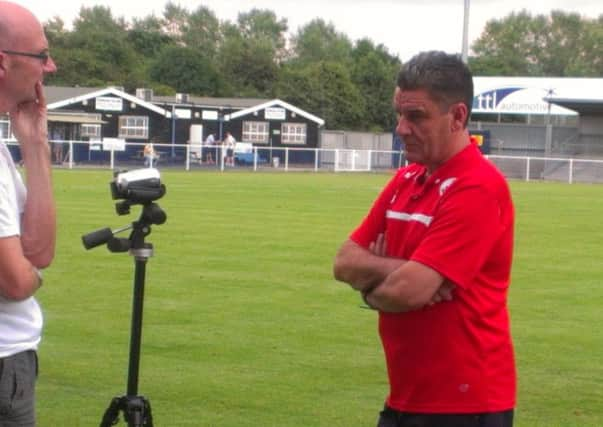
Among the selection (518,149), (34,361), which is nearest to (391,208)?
(34,361)

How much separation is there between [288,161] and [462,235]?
5533cm

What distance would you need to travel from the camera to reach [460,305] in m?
4.39

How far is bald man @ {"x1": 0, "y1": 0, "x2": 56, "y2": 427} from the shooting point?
163 inches

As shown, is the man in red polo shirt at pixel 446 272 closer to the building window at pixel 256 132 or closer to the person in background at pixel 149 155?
the person in background at pixel 149 155

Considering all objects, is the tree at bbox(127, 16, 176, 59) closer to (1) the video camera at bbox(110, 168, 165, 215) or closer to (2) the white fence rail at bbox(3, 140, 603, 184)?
(2) the white fence rail at bbox(3, 140, 603, 184)

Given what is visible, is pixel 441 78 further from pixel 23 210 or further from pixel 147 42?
pixel 147 42

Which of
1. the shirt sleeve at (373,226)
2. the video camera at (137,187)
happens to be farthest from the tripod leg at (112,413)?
the shirt sleeve at (373,226)

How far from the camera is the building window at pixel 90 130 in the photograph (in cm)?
6744

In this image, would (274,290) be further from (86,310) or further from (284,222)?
(284,222)

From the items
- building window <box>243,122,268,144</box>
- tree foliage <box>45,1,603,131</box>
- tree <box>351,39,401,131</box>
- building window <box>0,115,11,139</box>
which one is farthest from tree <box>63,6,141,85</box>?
building window <box>0,115,11,139</box>

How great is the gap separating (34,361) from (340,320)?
24.7ft

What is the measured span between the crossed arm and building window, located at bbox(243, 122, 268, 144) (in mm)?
71022

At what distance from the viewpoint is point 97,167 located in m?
50.3

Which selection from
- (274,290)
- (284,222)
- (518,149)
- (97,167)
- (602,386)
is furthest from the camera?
(518,149)
